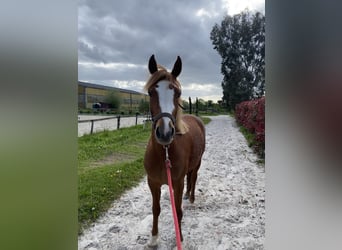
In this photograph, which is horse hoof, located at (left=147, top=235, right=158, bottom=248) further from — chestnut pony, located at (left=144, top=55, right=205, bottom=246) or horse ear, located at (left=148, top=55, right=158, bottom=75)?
horse ear, located at (left=148, top=55, right=158, bottom=75)

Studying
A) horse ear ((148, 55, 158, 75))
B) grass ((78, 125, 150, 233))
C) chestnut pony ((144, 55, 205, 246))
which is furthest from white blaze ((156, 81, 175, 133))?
grass ((78, 125, 150, 233))

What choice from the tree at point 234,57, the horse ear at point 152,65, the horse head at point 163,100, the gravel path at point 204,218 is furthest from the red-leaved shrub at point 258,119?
the horse ear at point 152,65

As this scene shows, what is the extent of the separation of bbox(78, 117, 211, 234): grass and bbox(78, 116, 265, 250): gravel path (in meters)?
0.12

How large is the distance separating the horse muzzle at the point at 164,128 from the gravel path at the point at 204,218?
81cm

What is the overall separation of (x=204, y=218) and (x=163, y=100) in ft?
4.68

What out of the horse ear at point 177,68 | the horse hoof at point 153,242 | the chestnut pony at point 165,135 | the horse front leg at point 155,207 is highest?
the horse ear at point 177,68

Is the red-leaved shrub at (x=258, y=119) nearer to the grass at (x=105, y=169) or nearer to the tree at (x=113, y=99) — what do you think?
the tree at (x=113, y=99)

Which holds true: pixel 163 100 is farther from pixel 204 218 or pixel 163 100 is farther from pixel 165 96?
pixel 204 218

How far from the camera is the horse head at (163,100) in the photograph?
1.51 meters

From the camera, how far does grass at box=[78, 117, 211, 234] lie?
253 centimetres

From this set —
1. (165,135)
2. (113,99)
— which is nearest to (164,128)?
(165,135)
